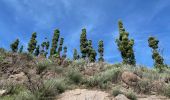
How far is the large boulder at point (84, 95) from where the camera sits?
1112 centimetres

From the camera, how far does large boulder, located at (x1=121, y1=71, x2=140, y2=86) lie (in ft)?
43.8

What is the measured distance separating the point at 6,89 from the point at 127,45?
32648 millimetres

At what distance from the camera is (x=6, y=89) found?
40.0 feet

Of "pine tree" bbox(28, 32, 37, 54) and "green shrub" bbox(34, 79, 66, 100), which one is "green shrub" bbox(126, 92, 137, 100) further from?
"pine tree" bbox(28, 32, 37, 54)

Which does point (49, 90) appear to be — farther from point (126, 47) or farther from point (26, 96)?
point (126, 47)

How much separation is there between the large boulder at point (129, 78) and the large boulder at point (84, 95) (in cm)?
199

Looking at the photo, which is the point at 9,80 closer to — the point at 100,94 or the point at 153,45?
the point at 100,94

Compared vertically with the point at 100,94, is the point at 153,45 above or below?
above

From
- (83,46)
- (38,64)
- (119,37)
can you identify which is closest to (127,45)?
(119,37)

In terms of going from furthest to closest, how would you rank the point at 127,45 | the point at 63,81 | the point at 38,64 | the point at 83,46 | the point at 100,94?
the point at 83,46, the point at 127,45, the point at 38,64, the point at 63,81, the point at 100,94

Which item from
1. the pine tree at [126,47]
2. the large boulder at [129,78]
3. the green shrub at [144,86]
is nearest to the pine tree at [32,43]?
the pine tree at [126,47]

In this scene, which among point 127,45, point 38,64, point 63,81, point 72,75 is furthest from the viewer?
point 127,45

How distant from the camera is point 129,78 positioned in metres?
13.6

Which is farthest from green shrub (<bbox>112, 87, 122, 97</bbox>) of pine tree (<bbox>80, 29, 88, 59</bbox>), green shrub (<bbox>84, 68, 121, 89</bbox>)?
pine tree (<bbox>80, 29, 88, 59</bbox>)
